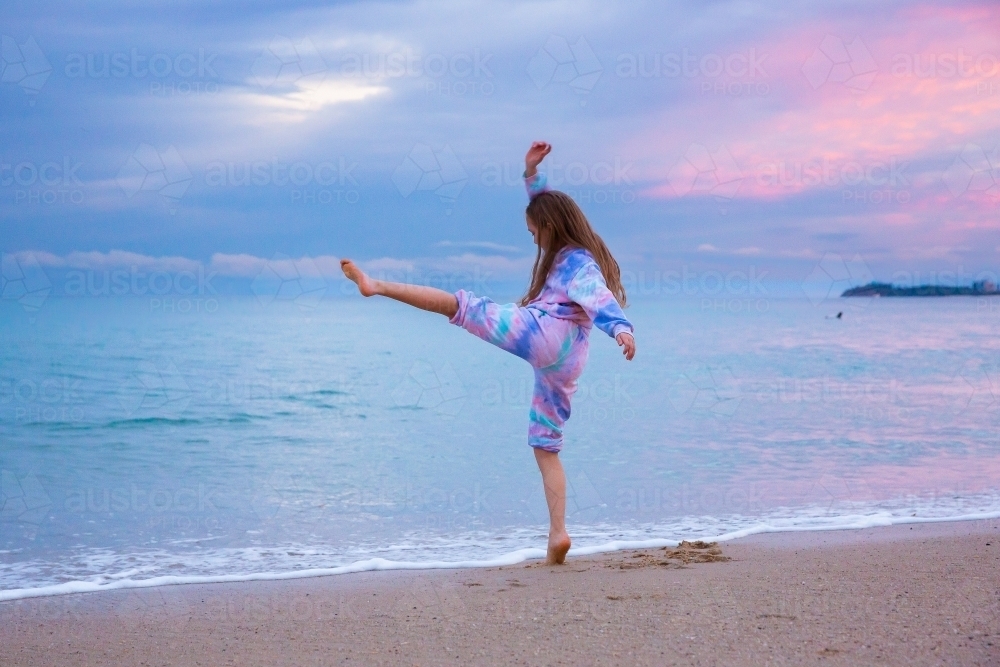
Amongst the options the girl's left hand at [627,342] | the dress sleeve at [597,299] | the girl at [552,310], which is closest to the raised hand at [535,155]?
the girl at [552,310]

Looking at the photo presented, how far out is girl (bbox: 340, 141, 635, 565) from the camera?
4.24 meters

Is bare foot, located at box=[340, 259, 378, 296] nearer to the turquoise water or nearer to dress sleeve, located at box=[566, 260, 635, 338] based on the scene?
dress sleeve, located at box=[566, 260, 635, 338]

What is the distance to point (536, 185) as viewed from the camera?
474cm

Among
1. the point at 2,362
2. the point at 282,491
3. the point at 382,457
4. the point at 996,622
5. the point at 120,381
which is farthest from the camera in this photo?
the point at 2,362

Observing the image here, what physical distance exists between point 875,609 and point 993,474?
502cm

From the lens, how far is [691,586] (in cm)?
384

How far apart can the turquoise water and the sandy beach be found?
0.58m

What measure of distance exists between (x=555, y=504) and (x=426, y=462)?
408 centimetres

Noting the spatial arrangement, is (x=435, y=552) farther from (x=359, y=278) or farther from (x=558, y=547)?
(x=359, y=278)

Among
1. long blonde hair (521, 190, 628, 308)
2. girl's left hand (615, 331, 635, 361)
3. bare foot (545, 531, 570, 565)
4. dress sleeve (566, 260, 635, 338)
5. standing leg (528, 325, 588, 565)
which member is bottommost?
bare foot (545, 531, 570, 565)

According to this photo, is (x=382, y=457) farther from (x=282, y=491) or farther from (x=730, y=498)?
(x=730, y=498)

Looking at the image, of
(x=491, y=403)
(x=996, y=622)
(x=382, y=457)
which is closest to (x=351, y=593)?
(x=996, y=622)

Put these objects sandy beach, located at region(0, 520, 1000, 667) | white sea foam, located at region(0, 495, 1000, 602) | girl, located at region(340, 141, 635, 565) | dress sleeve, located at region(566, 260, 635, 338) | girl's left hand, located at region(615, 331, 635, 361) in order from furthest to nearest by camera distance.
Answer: white sea foam, located at region(0, 495, 1000, 602) → girl, located at region(340, 141, 635, 565) → dress sleeve, located at region(566, 260, 635, 338) → girl's left hand, located at region(615, 331, 635, 361) → sandy beach, located at region(0, 520, 1000, 667)

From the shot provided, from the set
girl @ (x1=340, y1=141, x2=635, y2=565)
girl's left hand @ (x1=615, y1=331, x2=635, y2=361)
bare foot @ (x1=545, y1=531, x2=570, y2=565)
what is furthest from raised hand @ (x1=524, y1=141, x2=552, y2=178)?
bare foot @ (x1=545, y1=531, x2=570, y2=565)
